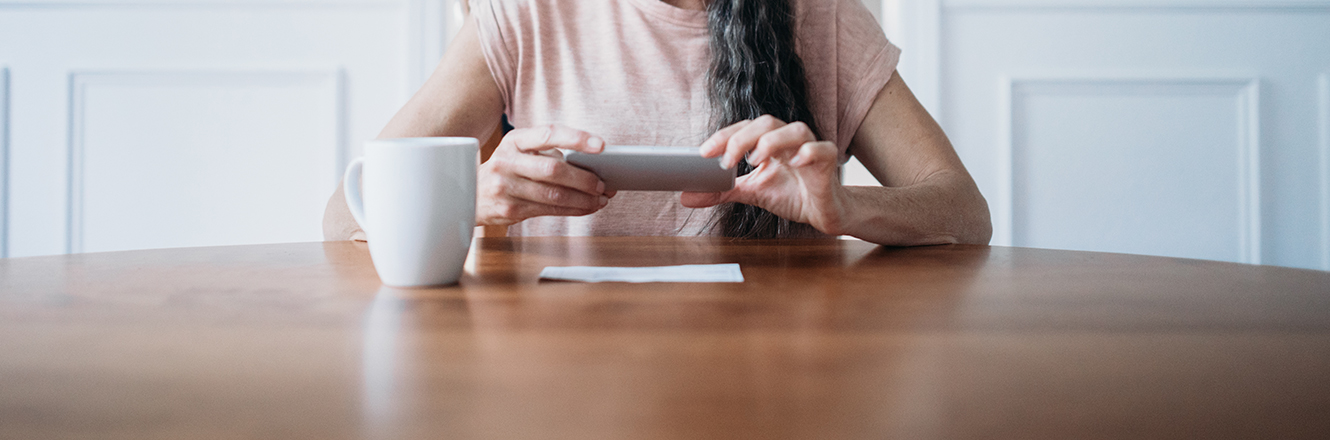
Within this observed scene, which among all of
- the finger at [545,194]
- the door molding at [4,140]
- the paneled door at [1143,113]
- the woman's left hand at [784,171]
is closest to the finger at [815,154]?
the woman's left hand at [784,171]

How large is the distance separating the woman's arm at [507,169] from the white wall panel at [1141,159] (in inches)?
62.2

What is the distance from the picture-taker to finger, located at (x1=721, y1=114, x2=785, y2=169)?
69 centimetres

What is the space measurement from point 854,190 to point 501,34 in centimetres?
61

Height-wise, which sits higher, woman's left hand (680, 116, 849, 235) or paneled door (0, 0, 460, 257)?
paneled door (0, 0, 460, 257)

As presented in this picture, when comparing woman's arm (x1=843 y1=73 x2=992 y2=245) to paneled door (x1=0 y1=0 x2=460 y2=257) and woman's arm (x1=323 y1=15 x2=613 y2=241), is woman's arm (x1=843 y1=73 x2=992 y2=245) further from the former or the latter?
paneled door (x1=0 y1=0 x2=460 y2=257)

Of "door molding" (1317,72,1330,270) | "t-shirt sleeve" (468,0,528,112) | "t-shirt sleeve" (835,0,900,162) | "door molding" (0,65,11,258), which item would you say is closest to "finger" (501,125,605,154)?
"t-shirt sleeve" (468,0,528,112)

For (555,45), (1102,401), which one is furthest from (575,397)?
(555,45)

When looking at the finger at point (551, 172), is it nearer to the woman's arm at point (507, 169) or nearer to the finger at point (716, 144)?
the woman's arm at point (507, 169)

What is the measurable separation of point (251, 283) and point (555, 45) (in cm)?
78

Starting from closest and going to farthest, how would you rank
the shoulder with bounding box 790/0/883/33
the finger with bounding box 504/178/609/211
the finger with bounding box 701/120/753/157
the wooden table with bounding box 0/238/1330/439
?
the wooden table with bounding box 0/238/1330/439
the finger with bounding box 701/120/753/157
the finger with bounding box 504/178/609/211
the shoulder with bounding box 790/0/883/33

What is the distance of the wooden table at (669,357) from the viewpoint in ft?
0.79

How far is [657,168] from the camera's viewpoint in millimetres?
734

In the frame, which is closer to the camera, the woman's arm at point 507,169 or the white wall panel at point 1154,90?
the woman's arm at point 507,169

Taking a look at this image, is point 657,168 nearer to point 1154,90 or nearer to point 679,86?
point 679,86
